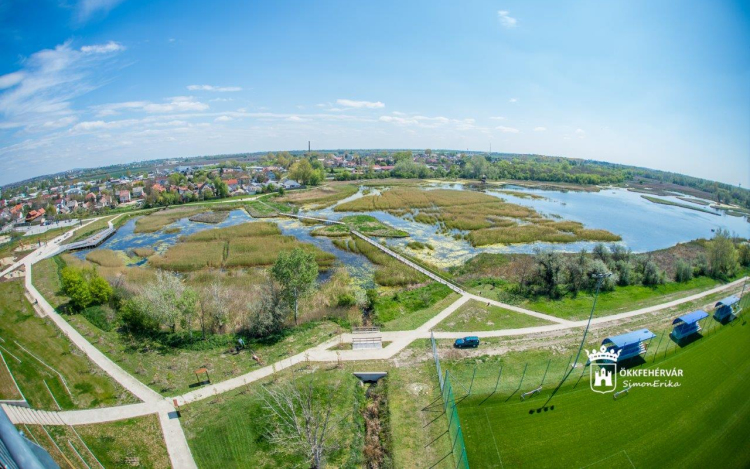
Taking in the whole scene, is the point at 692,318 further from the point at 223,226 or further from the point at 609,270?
the point at 223,226

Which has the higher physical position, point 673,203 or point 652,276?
point 673,203

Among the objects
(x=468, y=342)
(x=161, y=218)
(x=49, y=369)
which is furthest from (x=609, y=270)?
(x=161, y=218)

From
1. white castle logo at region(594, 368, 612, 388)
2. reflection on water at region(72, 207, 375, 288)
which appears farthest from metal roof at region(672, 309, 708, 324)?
reflection on water at region(72, 207, 375, 288)

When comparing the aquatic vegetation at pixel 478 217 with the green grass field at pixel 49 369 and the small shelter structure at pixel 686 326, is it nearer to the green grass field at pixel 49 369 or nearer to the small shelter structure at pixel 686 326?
the small shelter structure at pixel 686 326

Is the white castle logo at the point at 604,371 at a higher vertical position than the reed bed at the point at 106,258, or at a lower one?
lower

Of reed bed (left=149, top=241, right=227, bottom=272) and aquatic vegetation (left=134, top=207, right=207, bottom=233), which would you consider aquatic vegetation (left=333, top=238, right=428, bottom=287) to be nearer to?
reed bed (left=149, top=241, right=227, bottom=272)

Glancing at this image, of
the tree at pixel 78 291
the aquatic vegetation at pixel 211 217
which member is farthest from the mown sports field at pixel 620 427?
the aquatic vegetation at pixel 211 217
